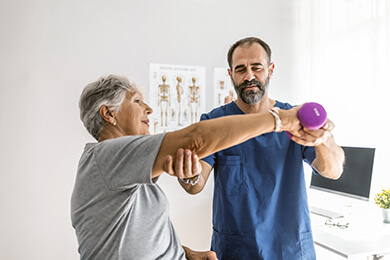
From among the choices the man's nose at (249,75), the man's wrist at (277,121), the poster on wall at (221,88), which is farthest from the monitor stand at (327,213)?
the man's wrist at (277,121)

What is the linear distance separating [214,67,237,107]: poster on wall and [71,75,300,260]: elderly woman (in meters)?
2.08

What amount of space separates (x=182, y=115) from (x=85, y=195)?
220cm

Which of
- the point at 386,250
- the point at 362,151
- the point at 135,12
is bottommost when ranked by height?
the point at 386,250

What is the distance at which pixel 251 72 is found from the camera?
5.21ft

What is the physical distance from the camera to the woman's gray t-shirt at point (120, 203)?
869mm

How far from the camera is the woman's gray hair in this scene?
1155mm

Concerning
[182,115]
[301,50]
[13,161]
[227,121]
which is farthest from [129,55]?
[227,121]

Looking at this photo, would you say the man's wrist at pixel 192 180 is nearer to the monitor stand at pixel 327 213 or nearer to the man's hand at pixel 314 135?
the man's hand at pixel 314 135

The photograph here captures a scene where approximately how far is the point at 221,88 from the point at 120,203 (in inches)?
96.5

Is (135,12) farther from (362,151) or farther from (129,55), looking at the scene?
(362,151)

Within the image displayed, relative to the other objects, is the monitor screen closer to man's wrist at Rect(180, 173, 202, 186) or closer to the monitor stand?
the monitor stand

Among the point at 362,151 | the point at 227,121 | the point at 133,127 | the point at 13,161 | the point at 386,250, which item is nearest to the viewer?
the point at 227,121

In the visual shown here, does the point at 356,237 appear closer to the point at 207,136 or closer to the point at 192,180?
the point at 192,180

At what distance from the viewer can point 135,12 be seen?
2.99 meters
